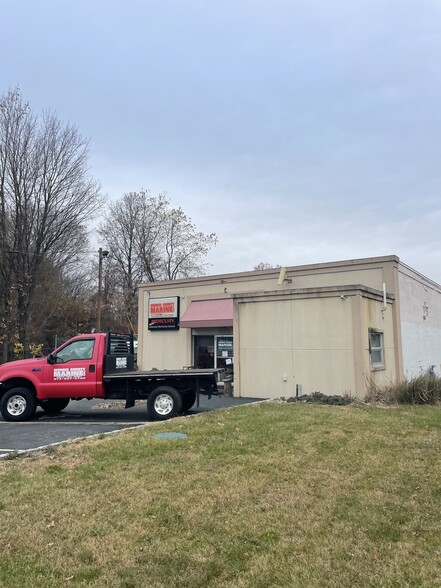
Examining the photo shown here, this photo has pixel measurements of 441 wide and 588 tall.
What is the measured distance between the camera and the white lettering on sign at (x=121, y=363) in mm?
12316

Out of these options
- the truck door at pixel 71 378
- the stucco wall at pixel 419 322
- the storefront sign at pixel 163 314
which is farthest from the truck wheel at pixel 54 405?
the stucco wall at pixel 419 322

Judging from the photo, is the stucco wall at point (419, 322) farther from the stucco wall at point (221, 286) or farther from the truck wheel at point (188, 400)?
the truck wheel at point (188, 400)

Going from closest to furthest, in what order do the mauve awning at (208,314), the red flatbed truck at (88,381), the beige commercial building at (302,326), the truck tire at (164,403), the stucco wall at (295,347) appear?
the truck tire at (164,403) < the red flatbed truck at (88,381) < the stucco wall at (295,347) < the beige commercial building at (302,326) < the mauve awning at (208,314)

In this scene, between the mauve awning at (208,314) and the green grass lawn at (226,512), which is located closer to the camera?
the green grass lawn at (226,512)

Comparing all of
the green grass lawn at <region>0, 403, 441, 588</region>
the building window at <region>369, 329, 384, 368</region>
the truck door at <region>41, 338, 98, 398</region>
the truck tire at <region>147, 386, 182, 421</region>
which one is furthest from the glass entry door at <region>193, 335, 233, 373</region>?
the green grass lawn at <region>0, 403, 441, 588</region>

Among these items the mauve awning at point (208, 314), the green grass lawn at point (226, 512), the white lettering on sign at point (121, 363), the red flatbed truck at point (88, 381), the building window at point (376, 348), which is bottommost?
the green grass lawn at point (226, 512)

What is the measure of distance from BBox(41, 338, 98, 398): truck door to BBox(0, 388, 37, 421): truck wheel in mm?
360

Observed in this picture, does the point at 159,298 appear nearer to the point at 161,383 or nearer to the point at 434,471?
the point at 161,383

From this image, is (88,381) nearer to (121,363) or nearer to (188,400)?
(121,363)

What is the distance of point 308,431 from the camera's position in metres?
8.88

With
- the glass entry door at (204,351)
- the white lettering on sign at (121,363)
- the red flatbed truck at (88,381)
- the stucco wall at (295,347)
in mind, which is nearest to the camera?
the red flatbed truck at (88,381)

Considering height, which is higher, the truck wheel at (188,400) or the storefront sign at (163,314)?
the storefront sign at (163,314)

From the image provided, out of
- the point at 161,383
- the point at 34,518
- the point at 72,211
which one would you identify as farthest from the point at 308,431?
the point at 72,211

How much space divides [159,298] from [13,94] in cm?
1511
